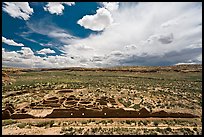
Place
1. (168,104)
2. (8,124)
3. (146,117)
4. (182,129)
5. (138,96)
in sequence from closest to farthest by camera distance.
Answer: (182,129)
(8,124)
(146,117)
(168,104)
(138,96)

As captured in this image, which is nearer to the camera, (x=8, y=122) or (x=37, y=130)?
(x=37, y=130)

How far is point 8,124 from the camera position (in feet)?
58.4

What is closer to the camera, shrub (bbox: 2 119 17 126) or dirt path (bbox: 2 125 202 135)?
dirt path (bbox: 2 125 202 135)

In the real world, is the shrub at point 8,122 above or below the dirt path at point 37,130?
above

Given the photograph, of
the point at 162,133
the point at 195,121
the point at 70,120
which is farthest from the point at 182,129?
the point at 70,120

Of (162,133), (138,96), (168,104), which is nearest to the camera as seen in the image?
(162,133)

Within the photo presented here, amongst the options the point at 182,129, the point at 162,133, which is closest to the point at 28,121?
the point at 162,133

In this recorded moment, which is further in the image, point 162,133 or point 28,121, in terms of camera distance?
point 28,121

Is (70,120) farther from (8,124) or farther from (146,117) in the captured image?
(146,117)

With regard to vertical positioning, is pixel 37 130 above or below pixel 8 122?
below

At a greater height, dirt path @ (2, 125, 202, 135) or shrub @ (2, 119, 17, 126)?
shrub @ (2, 119, 17, 126)

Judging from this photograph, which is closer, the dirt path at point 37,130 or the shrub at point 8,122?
the dirt path at point 37,130

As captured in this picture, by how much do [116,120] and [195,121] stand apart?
704 cm

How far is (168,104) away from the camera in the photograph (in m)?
25.8
